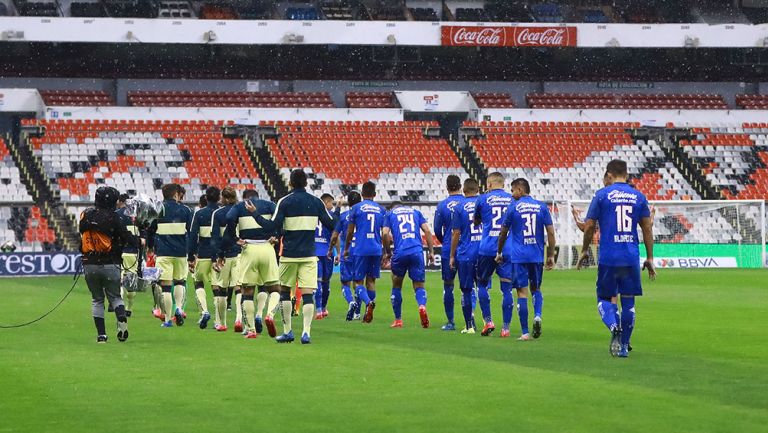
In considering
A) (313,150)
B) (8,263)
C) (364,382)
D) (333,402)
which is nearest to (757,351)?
(364,382)

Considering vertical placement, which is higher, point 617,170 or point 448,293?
point 617,170

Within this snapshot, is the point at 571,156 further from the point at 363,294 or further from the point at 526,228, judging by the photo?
the point at 526,228

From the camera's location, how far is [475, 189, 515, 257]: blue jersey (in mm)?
19125

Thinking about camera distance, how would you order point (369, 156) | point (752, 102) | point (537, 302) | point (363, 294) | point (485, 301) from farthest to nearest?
point (752, 102), point (369, 156), point (363, 294), point (485, 301), point (537, 302)

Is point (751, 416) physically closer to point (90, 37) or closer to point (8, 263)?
point (8, 263)

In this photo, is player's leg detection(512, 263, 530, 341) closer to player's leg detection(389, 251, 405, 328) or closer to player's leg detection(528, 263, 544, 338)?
player's leg detection(528, 263, 544, 338)

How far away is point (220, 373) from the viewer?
14.1 metres

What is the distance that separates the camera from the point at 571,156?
60531 millimetres

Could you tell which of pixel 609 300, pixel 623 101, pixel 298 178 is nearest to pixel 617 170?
pixel 609 300

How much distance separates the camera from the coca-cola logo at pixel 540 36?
209 ft

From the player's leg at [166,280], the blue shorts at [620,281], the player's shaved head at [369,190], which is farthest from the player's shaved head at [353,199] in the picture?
the blue shorts at [620,281]

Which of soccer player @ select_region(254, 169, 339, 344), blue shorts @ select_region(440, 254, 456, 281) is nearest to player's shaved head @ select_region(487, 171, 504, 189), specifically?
blue shorts @ select_region(440, 254, 456, 281)

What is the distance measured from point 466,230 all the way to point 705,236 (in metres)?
30.1

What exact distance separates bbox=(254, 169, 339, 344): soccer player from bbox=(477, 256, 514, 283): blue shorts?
8.76 feet
